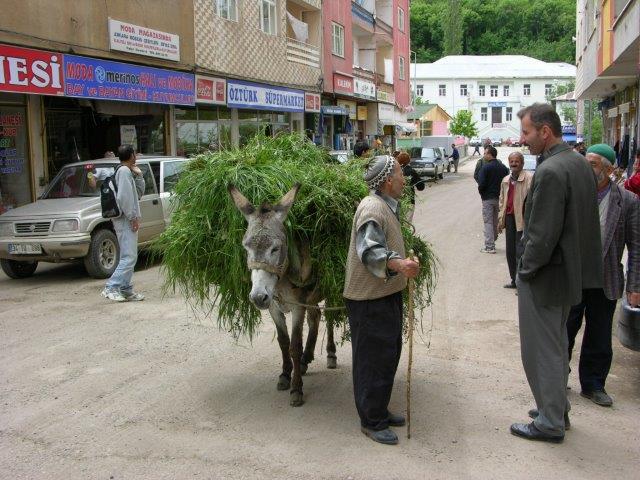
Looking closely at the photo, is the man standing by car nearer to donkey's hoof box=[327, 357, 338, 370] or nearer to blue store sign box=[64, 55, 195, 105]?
donkey's hoof box=[327, 357, 338, 370]

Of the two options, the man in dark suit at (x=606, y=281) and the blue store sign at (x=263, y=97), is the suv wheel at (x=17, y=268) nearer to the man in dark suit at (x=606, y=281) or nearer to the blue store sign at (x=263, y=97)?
the man in dark suit at (x=606, y=281)

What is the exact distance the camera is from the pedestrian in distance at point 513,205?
871 centimetres

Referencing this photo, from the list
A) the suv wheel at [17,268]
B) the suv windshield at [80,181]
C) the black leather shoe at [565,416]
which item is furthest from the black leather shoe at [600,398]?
the suv wheel at [17,268]

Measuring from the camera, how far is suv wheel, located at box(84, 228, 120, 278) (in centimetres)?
1007

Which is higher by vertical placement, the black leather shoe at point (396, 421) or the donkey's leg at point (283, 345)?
the donkey's leg at point (283, 345)

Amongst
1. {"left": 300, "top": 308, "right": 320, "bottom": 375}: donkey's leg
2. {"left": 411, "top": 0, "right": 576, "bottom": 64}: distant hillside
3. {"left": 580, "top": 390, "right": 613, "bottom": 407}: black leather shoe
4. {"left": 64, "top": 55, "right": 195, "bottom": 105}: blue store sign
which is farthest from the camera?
{"left": 411, "top": 0, "right": 576, "bottom": 64}: distant hillside

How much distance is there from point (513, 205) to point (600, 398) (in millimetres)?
4321

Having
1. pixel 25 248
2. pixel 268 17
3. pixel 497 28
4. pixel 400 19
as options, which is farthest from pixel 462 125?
pixel 25 248

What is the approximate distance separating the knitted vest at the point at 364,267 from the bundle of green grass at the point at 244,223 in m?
0.55

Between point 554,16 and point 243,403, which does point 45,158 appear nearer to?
point 243,403

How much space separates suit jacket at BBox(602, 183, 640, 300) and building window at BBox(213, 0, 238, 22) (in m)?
16.7

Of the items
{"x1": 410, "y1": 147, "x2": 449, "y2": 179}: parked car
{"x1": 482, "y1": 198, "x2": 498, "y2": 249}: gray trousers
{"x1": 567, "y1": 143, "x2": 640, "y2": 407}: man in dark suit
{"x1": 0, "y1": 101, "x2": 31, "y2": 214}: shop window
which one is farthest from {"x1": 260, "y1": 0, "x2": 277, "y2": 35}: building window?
{"x1": 567, "y1": 143, "x2": 640, "y2": 407}: man in dark suit

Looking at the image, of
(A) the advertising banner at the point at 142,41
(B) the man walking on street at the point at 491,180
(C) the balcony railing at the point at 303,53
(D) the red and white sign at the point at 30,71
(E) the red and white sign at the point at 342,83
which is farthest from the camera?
(E) the red and white sign at the point at 342,83

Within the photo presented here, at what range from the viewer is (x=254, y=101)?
2184 cm
